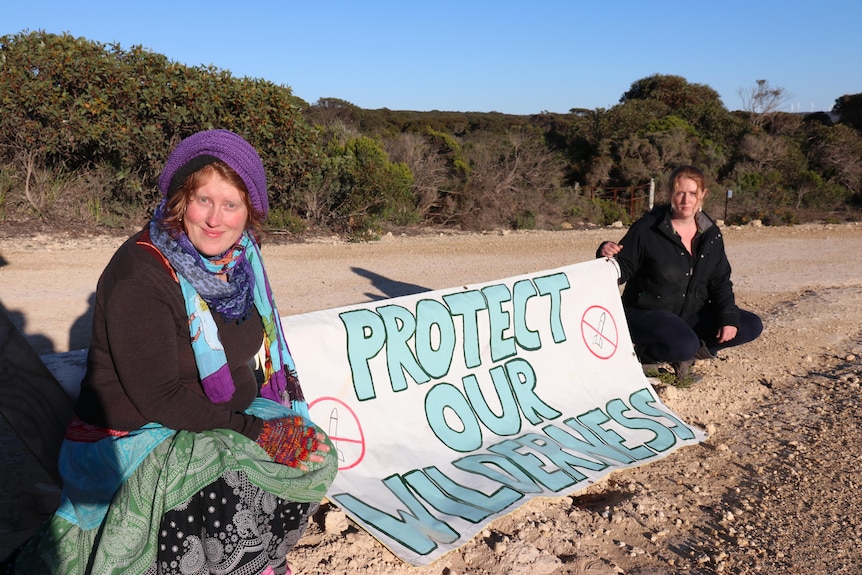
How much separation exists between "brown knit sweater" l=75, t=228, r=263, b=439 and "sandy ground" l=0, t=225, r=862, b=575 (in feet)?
3.25

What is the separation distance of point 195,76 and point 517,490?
9.77 m

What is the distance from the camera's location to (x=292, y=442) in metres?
2.61

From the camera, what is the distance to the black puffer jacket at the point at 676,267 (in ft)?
17.0

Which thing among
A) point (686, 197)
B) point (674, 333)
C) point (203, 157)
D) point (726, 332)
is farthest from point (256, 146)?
point (203, 157)

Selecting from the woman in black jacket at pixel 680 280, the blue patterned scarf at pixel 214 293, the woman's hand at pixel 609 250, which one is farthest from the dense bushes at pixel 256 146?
the blue patterned scarf at pixel 214 293

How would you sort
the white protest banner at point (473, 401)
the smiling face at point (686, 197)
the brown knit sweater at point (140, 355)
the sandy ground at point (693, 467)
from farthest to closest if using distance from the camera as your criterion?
1. the smiling face at point (686, 197)
2. the white protest banner at point (473, 401)
3. the sandy ground at point (693, 467)
4. the brown knit sweater at point (140, 355)

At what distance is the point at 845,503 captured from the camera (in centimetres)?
380

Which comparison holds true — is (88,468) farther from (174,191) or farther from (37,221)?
(37,221)

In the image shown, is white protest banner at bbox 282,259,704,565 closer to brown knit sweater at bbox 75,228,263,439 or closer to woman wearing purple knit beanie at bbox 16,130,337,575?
woman wearing purple knit beanie at bbox 16,130,337,575

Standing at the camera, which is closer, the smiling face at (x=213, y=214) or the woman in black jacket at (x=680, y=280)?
the smiling face at (x=213, y=214)

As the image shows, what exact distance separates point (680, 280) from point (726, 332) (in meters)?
0.48

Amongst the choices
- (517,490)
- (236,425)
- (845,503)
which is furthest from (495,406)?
(236,425)

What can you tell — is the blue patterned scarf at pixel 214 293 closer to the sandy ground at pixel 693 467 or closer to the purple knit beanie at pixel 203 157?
the purple knit beanie at pixel 203 157

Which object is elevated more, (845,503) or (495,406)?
(495,406)
